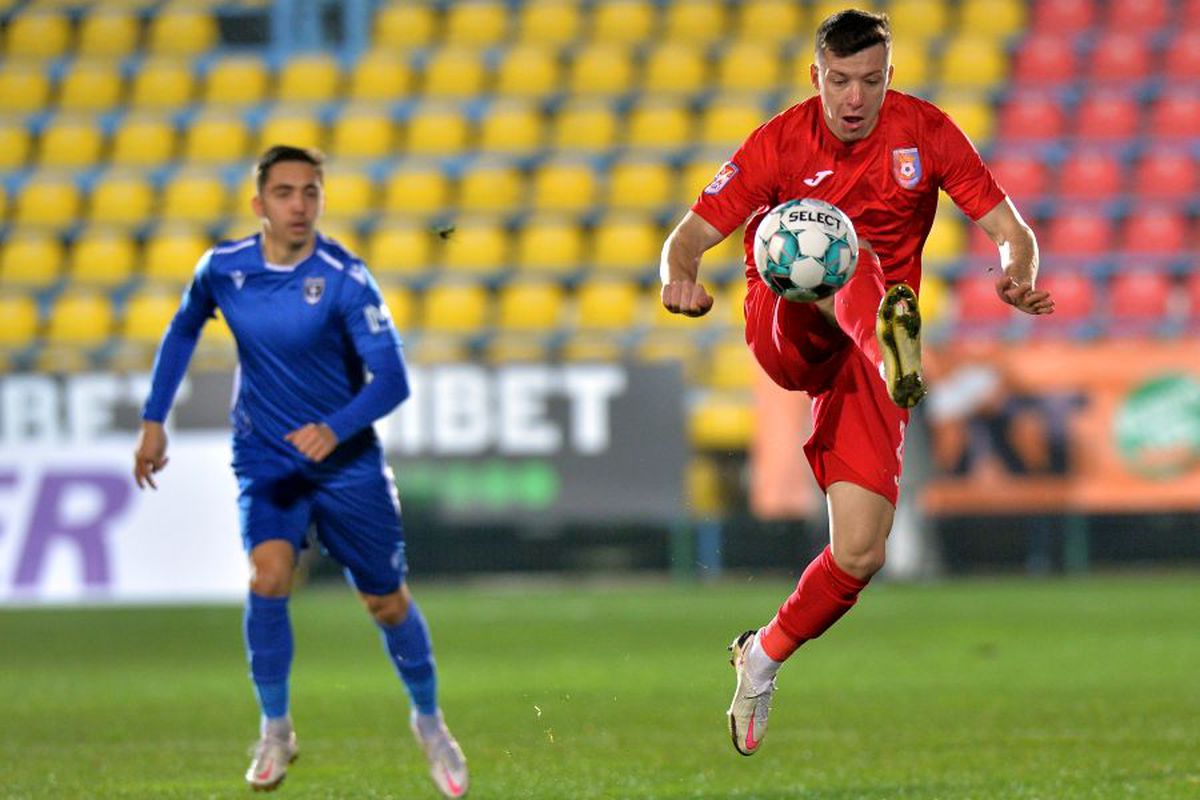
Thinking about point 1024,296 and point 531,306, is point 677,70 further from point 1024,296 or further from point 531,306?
point 1024,296

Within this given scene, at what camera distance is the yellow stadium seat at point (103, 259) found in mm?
16297

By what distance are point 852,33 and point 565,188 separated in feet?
37.3

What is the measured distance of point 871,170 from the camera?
17.1 ft

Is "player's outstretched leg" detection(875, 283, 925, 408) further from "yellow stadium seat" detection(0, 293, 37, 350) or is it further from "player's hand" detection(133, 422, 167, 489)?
"yellow stadium seat" detection(0, 293, 37, 350)

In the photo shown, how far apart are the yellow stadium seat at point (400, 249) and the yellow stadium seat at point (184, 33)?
3511 millimetres

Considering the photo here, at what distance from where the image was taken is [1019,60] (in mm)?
16891

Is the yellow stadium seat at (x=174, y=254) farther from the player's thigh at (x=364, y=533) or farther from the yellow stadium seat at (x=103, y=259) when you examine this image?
the player's thigh at (x=364, y=533)

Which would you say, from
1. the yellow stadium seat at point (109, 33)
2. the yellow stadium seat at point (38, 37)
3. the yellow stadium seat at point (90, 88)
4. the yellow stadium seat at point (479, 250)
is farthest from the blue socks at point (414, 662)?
the yellow stadium seat at point (38, 37)

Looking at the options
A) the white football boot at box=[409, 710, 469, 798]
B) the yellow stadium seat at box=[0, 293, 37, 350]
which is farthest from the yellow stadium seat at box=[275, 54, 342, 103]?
the white football boot at box=[409, 710, 469, 798]

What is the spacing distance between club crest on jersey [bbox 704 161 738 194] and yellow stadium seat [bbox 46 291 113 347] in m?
11.1

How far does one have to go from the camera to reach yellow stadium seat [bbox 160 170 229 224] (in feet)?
54.7

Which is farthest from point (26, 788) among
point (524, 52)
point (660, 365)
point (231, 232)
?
point (524, 52)

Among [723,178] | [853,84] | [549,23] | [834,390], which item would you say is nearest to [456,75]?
[549,23]

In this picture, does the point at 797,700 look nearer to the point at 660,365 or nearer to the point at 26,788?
the point at 26,788
